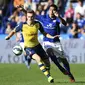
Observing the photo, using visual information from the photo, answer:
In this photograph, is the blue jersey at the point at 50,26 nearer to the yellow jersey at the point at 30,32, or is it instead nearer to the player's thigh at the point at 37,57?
the yellow jersey at the point at 30,32

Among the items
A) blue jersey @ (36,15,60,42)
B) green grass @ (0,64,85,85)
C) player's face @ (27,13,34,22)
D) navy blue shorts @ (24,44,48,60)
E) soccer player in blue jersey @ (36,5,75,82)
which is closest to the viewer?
player's face @ (27,13,34,22)

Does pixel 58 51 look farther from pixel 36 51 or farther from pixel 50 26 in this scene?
pixel 36 51

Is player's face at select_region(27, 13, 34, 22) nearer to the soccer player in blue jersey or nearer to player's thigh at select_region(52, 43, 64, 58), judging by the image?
the soccer player in blue jersey

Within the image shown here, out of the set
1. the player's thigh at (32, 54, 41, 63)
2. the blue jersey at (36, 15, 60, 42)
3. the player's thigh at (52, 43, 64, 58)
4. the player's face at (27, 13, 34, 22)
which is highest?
the player's face at (27, 13, 34, 22)

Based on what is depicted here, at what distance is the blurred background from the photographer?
21531 millimetres

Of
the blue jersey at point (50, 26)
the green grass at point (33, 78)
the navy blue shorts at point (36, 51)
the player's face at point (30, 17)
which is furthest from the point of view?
the blue jersey at point (50, 26)

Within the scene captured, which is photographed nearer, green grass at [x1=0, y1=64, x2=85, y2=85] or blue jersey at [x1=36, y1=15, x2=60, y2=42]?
green grass at [x1=0, y1=64, x2=85, y2=85]

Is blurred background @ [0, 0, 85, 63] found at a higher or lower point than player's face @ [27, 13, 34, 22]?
lower

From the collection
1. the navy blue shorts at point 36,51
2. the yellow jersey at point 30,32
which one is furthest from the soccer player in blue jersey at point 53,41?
the yellow jersey at point 30,32

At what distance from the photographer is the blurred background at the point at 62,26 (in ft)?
70.6

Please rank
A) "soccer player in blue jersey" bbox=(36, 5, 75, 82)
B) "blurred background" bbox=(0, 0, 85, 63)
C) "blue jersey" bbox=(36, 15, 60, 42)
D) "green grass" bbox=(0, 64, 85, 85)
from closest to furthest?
"green grass" bbox=(0, 64, 85, 85)
"soccer player in blue jersey" bbox=(36, 5, 75, 82)
"blue jersey" bbox=(36, 15, 60, 42)
"blurred background" bbox=(0, 0, 85, 63)

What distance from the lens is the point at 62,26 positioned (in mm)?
23016

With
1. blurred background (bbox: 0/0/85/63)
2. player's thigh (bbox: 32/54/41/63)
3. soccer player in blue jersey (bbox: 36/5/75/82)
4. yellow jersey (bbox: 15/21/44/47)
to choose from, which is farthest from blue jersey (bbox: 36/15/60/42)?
blurred background (bbox: 0/0/85/63)

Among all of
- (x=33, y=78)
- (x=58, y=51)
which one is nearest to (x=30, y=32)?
(x=58, y=51)
